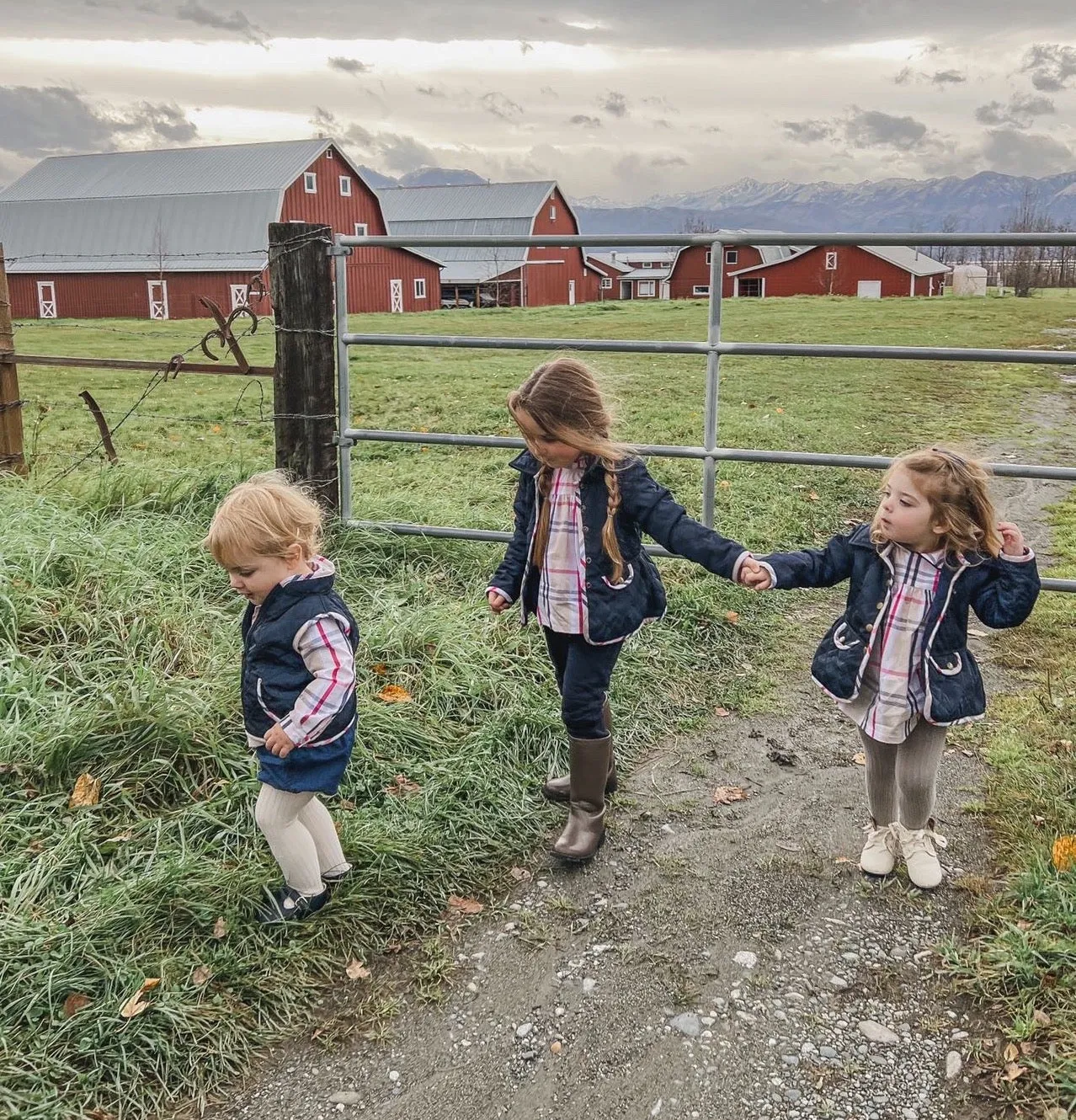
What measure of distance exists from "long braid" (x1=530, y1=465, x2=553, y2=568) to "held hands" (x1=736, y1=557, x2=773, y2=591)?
0.58 meters

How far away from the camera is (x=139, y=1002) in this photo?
2.58 meters

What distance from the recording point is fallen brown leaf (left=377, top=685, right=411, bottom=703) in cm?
400

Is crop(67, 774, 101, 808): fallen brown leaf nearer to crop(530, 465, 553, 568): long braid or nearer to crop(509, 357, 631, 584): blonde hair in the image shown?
crop(530, 465, 553, 568): long braid

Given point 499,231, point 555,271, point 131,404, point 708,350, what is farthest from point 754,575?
point 499,231

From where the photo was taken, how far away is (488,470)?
25.8 ft

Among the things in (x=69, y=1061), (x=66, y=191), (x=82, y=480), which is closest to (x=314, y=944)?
(x=69, y=1061)

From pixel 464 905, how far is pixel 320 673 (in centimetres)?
86

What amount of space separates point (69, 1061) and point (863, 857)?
217 centimetres

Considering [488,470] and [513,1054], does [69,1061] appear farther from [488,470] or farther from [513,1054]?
[488,470]

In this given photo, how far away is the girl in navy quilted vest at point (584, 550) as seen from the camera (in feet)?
10.3

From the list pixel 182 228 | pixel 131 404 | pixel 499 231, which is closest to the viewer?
pixel 131 404

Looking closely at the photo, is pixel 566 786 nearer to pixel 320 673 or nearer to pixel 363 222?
pixel 320 673

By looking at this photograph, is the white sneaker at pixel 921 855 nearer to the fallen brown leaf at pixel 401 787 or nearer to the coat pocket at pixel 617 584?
the coat pocket at pixel 617 584

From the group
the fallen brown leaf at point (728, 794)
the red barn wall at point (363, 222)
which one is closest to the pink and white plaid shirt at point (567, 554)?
the fallen brown leaf at point (728, 794)
